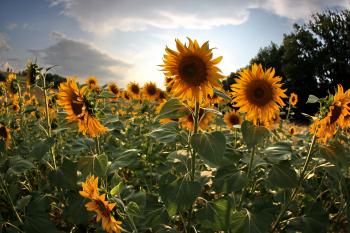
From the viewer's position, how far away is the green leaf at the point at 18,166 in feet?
10.4

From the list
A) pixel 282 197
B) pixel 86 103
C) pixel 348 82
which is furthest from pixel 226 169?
pixel 348 82

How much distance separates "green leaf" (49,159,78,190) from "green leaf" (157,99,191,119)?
1029 mm

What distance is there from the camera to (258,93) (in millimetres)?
3297

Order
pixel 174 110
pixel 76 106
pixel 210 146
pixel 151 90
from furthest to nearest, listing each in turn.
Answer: pixel 151 90
pixel 76 106
pixel 174 110
pixel 210 146

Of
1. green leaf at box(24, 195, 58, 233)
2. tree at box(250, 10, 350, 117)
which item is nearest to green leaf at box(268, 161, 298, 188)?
green leaf at box(24, 195, 58, 233)

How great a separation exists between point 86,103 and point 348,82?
114ft

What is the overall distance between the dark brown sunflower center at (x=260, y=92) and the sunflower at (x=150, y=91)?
178 inches

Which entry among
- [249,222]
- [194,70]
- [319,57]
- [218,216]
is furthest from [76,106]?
[319,57]

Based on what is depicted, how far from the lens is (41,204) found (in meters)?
3.24

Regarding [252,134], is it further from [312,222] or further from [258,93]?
[312,222]

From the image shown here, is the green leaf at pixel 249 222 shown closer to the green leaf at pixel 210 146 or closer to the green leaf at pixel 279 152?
the green leaf at pixel 279 152

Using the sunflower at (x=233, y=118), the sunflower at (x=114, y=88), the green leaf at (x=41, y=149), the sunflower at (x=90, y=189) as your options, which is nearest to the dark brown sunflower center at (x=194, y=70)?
the sunflower at (x=90, y=189)

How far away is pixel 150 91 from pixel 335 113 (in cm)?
522

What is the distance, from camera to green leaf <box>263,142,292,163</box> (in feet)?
9.17
